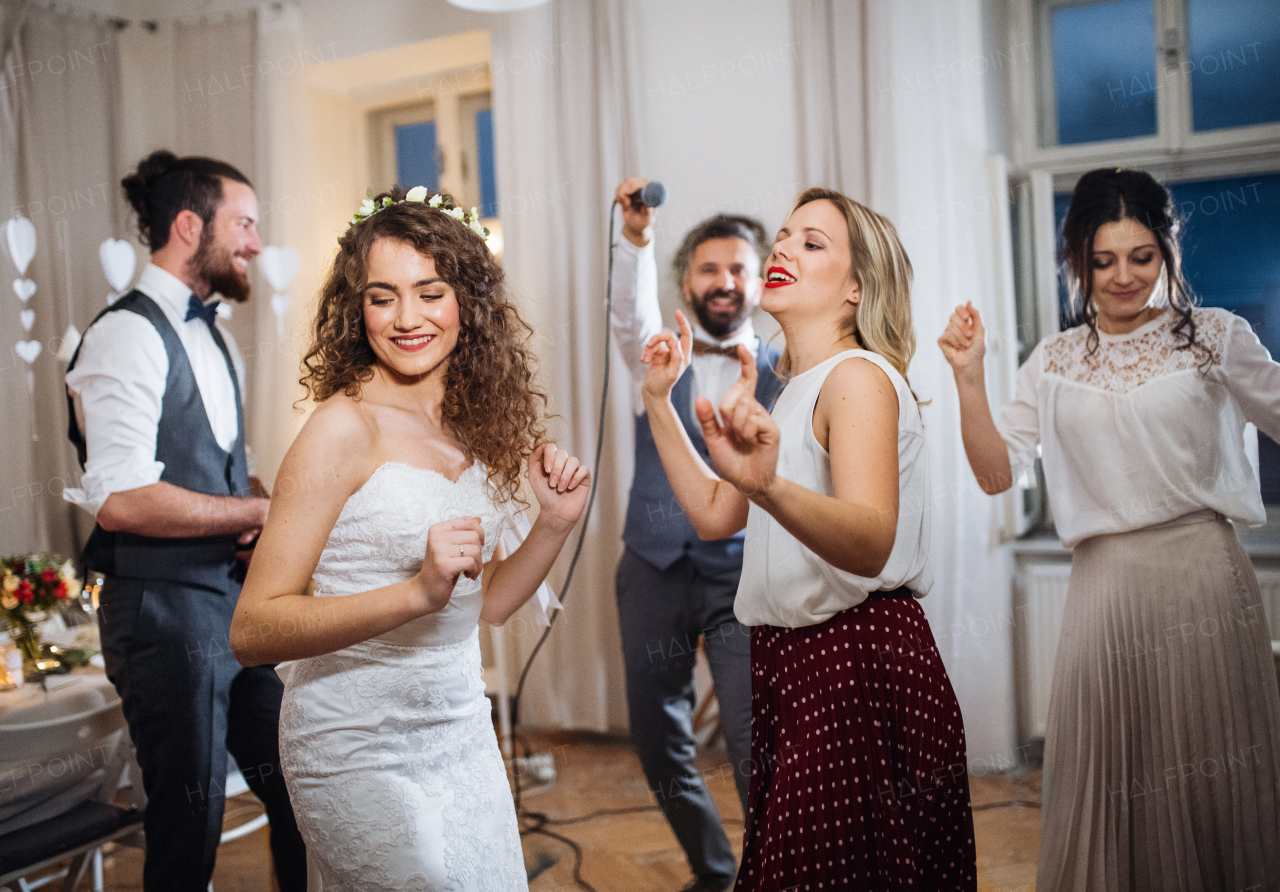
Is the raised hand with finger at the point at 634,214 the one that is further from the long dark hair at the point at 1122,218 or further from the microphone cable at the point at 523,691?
the long dark hair at the point at 1122,218

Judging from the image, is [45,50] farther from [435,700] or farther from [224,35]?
[435,700]

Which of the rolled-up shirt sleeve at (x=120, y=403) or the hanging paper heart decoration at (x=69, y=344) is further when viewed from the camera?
the hanging paper heart decoration at (x=69, y=344)

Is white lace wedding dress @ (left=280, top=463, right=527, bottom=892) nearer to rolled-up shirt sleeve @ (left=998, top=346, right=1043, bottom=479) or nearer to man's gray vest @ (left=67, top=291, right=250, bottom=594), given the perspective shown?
man's gray vest @ (left=67, top=291, right=250, bottom=594)

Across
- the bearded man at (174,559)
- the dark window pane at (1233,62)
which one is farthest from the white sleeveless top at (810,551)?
the dark window pane at (1233,62)

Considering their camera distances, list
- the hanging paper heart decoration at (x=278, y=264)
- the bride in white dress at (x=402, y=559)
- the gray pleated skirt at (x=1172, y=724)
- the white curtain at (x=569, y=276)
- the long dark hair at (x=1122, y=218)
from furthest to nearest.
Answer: the hanging paper heart decoration at (x=278, y=264) → the white curtain at (x=569, y=276) → the long dark hair at (x=1122, y=218) → the gray pleated skirt at (x=1172, y=724) → the bride in white dress at (x=402, y=559)

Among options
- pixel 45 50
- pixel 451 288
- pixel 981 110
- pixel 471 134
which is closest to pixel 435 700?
A: pixel 451 288

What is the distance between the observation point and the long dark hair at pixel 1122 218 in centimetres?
186

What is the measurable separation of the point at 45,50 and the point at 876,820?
3320mm

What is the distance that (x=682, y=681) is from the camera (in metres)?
2.38

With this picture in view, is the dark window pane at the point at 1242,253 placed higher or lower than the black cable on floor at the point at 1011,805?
higher

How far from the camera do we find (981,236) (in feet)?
8.91

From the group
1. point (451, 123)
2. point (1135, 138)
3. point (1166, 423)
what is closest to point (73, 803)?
point (1166, 423)

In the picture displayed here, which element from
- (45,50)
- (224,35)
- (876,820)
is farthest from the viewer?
(224,35)

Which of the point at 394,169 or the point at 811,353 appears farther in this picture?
the point at 394,169
